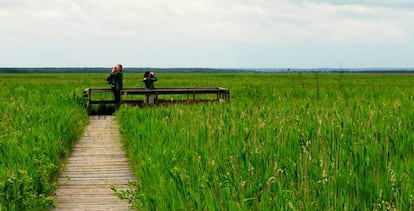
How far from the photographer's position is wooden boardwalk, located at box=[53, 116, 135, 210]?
6.22 metres

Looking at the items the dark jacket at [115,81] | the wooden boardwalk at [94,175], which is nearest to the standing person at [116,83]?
the dark jacket at [115,81]

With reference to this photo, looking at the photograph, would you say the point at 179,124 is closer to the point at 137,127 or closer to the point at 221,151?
the point at 137,127

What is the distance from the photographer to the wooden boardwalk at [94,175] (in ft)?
20.4

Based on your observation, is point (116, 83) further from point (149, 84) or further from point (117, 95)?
point (149, 84)

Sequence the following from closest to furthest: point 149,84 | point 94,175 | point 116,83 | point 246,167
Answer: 1. point 246,167
2. point 94,175
3. point 116,83
4. point 149,84

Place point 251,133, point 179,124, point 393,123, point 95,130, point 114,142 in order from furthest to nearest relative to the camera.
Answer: point 95,130 < point 114,142 < point 179,124 < point 393,123 < point 251,133

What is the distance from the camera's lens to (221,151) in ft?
21.9

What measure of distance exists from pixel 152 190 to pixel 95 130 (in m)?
7.71

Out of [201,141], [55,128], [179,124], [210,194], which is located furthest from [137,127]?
[210,194]

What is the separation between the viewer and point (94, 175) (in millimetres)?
7766

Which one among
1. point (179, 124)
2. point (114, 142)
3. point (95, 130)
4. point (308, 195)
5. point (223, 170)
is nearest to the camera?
point (308, 195)

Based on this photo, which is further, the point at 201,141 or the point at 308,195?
the point at 201,141

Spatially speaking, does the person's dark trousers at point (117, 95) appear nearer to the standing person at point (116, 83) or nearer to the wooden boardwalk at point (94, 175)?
the standing person at point (116, 83)

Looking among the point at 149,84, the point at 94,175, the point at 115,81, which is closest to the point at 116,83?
the point at 115,81
